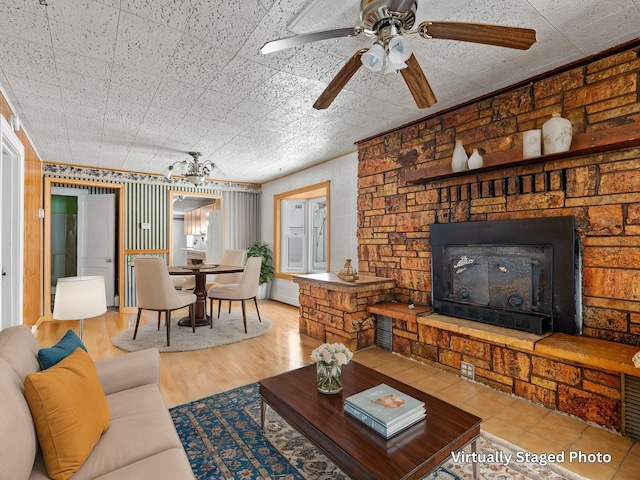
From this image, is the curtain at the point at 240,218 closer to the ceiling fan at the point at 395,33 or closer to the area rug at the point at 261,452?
the area rug at the point at 261,452

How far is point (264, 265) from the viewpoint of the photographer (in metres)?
6.77

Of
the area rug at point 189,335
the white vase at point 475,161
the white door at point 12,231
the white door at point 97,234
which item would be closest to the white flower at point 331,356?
the white vase at point 475,161

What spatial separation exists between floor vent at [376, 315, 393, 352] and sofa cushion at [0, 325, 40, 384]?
302 centimetres

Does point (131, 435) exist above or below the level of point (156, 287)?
below

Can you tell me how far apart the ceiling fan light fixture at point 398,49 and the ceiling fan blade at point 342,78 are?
0.16 metres

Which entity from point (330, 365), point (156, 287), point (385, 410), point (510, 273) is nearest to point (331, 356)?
point (330, 365)

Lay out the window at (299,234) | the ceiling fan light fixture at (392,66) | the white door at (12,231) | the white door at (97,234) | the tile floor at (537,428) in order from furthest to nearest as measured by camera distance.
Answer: the window at (299,234) < the white door at (97,234) < the white door at (12,231) < the tile floor at (537,428) < the ceiling fan light fixture at (392,66)

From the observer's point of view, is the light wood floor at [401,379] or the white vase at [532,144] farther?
the white vase at [532,144]

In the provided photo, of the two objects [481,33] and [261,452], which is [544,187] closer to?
[481,33]

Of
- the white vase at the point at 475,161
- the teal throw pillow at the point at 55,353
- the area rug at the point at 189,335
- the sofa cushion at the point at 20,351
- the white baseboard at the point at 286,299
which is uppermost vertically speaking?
the white vase at the point at 475,161

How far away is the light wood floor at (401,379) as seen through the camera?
202 centimetres

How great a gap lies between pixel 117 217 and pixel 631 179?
707 centimetres

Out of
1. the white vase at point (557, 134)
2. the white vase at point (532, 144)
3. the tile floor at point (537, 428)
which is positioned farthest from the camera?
the white vase at point (532, 144)

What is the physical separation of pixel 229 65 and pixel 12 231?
9.74ft
